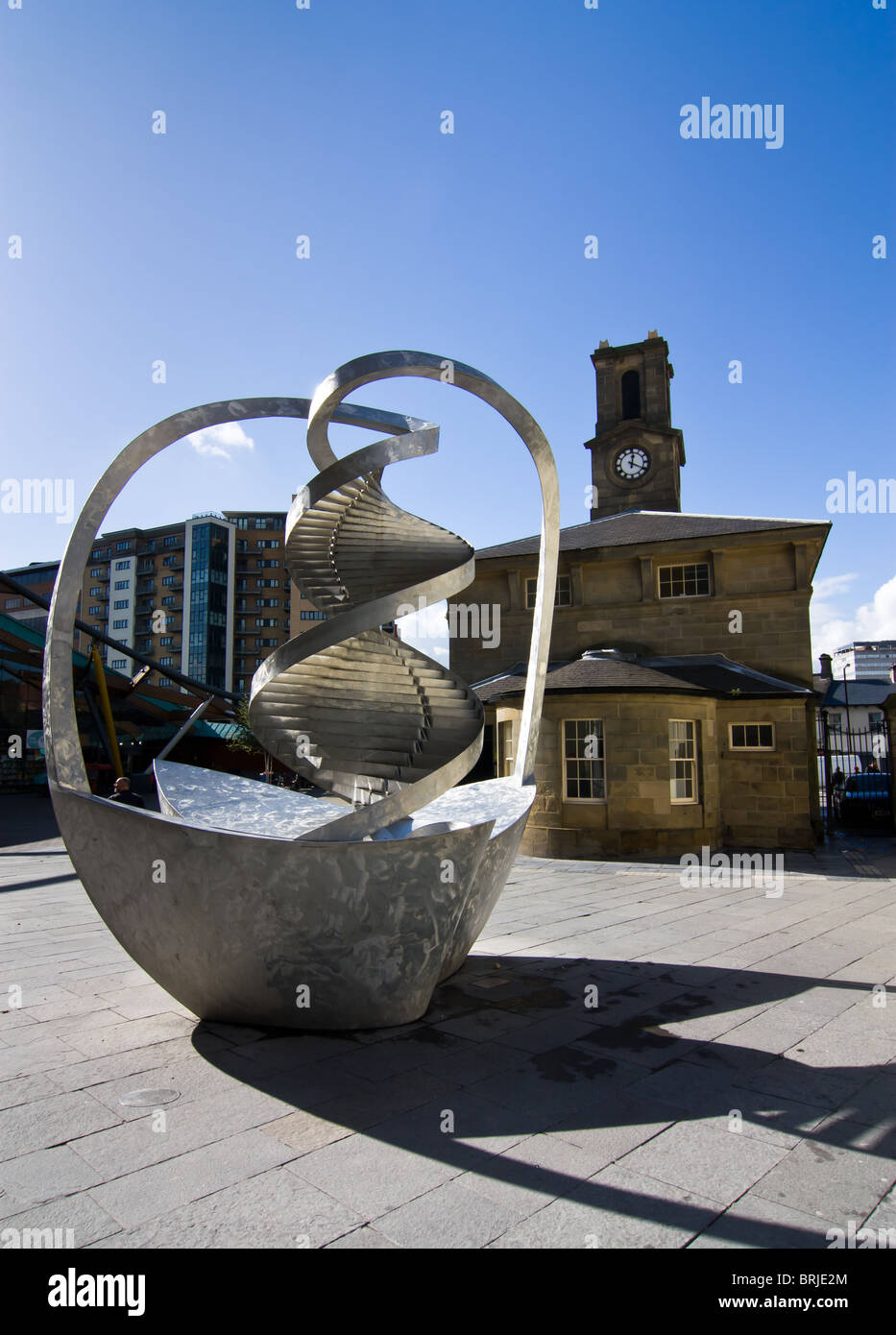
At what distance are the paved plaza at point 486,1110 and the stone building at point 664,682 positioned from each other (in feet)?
27.4

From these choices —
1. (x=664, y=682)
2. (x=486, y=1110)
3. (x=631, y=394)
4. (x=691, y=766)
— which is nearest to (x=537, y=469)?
(x=486, y=1110)

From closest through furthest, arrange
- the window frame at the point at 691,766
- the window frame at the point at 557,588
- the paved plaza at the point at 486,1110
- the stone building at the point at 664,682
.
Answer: the paved plaza at the point at 486,1110 < the stone building at the point at 664,682 < the window frame at the point at 691,766 < the window frame at the point at 557,588

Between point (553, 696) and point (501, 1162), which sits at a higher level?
point (553, 696)

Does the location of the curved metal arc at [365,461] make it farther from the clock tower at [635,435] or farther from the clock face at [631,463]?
the clock face at [631,463]

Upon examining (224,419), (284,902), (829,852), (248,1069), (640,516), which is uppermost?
(640,516)

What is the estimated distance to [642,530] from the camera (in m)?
22.3

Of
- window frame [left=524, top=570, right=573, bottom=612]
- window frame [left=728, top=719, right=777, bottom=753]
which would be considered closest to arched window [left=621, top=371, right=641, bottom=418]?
window frame [left=524, top=570, right=573, bottom=612]

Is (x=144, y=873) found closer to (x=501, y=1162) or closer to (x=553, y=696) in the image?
(x=501, y=1162)

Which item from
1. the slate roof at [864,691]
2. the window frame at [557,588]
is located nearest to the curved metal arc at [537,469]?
the window frame at [557,588]

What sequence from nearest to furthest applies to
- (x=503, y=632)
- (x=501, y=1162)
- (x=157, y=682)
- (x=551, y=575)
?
(x=501, y=1162), (x=551, y=575), (x=503, y=632), (x=157, y=682)

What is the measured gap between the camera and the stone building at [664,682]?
→ 16.4 metres

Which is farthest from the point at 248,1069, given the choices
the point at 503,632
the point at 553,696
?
the point at 503,632

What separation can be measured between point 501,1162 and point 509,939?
517 centimetres

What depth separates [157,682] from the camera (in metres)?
88.6
